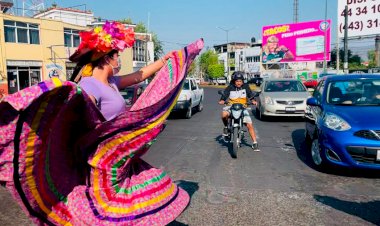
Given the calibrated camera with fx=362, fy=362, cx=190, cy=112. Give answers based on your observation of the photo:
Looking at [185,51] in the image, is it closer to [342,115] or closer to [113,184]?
[113,184]

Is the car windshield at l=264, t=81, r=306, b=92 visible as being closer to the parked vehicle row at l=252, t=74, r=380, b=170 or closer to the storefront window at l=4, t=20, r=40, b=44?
the parked vehicle row at l=252, t=74, r=380, b=170

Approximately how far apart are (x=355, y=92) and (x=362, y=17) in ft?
114

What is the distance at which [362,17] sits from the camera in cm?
3666

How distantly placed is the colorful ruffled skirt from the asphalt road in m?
1.63

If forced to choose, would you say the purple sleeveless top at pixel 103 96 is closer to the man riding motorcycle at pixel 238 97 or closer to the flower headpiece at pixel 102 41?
the flower headpiece at pixel 102 41

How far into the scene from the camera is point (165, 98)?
2279mm

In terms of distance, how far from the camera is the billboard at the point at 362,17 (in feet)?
118

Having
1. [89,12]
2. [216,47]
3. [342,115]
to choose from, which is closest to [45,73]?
[89,12]

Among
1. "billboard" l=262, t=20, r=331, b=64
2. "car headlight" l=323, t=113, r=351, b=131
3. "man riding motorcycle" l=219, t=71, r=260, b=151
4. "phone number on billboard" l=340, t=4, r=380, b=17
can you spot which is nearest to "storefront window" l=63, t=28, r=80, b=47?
"phone number on billboard" l=340, t=4, r=380, b=17

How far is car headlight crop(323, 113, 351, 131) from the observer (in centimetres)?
531

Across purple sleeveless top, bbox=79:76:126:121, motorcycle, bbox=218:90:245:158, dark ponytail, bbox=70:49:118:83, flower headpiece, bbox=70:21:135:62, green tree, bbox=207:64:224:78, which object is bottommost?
motorcycle, bbox=218:90:245:158

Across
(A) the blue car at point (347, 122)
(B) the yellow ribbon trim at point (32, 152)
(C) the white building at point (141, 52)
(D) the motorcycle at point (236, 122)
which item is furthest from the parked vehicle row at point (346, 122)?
(C) the white building at point (141, 52)

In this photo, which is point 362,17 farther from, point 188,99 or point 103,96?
point 103,96

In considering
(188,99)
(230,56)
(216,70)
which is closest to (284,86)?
(188,99)
